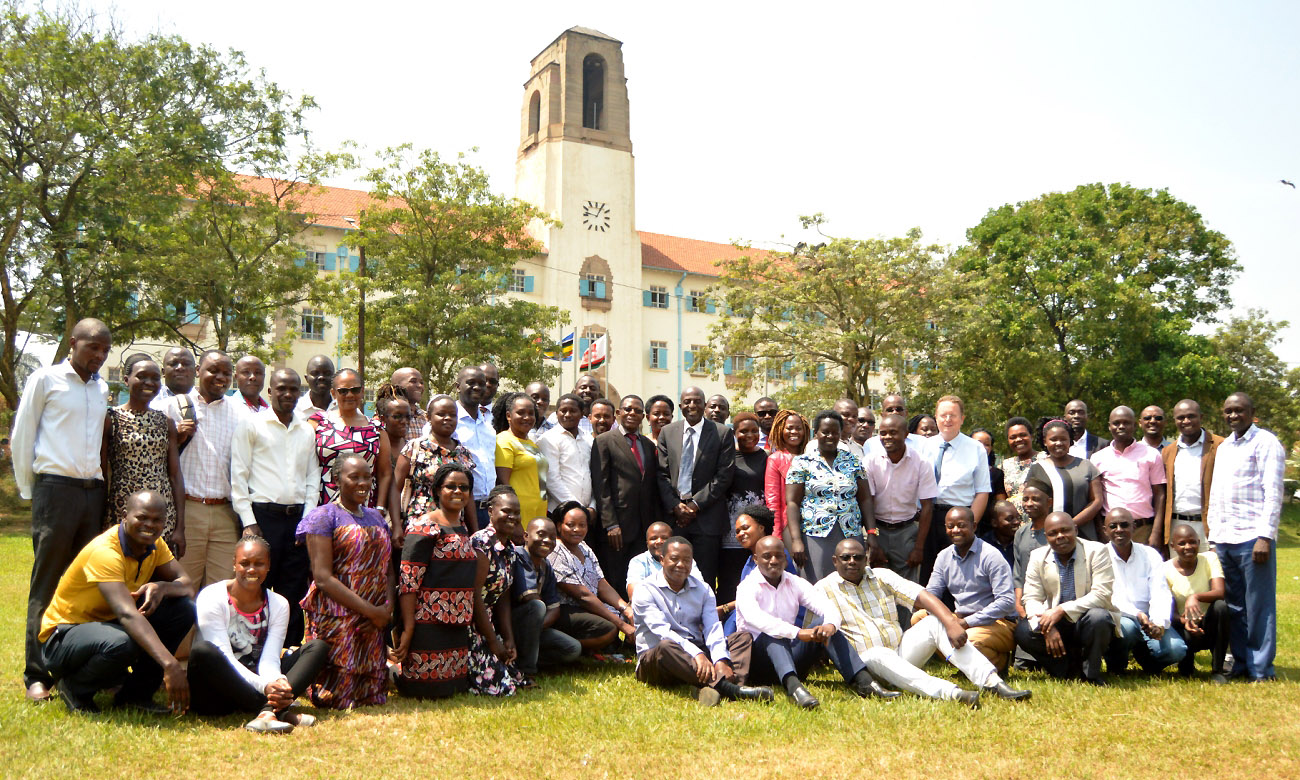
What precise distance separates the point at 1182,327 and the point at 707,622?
3122 centimetres

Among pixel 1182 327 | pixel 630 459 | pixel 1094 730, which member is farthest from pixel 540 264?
pixel 1094 730

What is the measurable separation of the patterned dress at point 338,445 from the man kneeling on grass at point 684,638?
2.20m

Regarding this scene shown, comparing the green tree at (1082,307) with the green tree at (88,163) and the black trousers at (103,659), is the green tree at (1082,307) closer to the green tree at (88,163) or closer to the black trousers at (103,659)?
the green tree at (88,163)

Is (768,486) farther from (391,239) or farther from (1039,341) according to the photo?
(1039,341)

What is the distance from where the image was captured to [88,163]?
2230 centimetres

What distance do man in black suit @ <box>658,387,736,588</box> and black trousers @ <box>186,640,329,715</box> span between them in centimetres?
349

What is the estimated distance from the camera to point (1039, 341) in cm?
3206

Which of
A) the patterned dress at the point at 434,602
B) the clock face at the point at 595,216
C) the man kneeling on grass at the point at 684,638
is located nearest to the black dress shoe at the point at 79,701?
the patterned dress at the point at 434,602

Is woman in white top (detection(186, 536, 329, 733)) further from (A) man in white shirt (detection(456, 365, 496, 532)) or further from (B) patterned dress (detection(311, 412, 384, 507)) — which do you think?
(A) man in white shirt (detection(456, 365, 496, 532))

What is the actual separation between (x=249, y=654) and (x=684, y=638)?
2.94 metres

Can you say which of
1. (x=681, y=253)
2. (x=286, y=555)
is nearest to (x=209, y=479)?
(x=286, y=555)

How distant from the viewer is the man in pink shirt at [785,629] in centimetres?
690

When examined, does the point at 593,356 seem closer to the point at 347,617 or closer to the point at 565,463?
the point at 565,463

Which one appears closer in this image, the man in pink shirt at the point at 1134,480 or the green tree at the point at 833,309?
the man in pink shirt at the point at 1134,480
